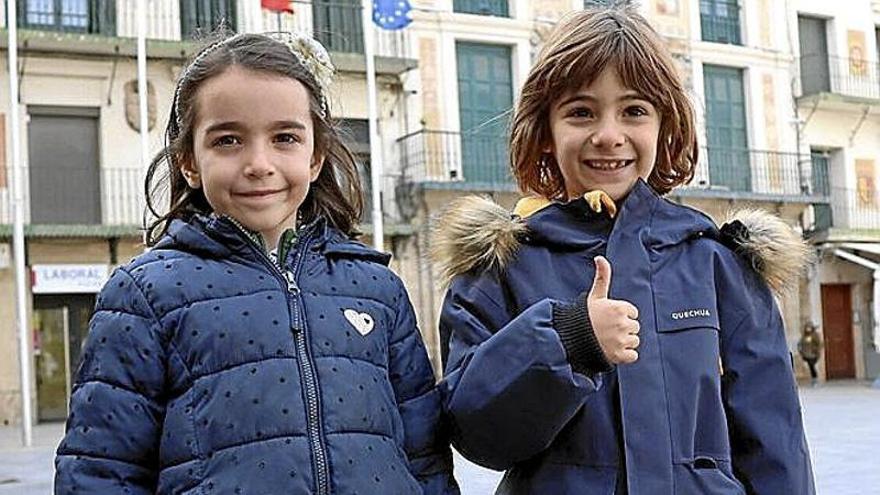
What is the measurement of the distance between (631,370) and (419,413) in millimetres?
411

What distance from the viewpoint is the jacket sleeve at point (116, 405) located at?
1.90 metres

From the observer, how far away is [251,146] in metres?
2.09

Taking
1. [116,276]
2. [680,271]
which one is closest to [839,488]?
[680,271]

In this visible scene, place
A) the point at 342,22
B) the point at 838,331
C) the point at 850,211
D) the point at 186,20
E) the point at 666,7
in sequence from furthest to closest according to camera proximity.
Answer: the point at 838,331, the point at 850,211, the point at 666,7, the point at 342,22, the point at 186,20

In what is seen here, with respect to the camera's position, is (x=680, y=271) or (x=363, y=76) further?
(x=363, y=76)

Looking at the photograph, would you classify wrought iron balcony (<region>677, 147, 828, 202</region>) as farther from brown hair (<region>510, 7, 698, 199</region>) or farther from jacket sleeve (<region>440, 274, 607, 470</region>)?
jacket sleeve (<region>440, 274, 607, 470</region>)

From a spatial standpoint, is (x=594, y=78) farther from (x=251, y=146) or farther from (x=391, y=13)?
(x=391, y=13)

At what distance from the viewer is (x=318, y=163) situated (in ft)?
7.50

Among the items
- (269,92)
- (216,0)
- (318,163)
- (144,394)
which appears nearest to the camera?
(144,394)

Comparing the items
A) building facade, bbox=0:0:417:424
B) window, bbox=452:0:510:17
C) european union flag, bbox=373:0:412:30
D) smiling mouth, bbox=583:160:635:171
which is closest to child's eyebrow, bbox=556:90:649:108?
smiling mouth, bbox=583:160:635:171

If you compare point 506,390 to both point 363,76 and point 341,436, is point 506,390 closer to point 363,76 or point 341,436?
point 341,436

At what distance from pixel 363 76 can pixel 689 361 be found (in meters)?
17.7

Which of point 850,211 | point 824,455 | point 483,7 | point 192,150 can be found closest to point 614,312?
point 192,150

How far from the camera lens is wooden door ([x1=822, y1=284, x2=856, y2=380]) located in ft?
79.8
